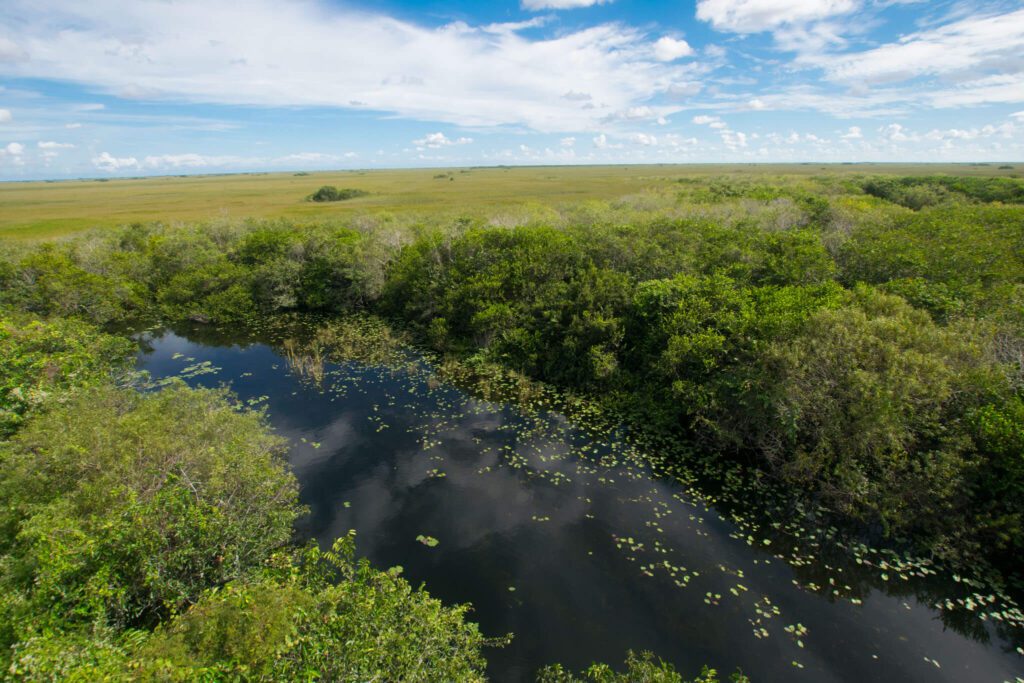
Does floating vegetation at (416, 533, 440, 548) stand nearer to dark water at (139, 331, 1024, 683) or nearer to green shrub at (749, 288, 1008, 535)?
dark water at (139, 331, 1024, 683)

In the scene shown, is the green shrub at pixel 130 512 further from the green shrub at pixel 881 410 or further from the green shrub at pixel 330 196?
the green shrub at pixel 330 196

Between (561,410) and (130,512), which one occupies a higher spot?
(130,512)

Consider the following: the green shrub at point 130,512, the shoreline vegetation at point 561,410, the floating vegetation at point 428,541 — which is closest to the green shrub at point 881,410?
the shoreline vegetation at point 561,410

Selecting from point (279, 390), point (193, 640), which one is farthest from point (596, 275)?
point (193, 640)

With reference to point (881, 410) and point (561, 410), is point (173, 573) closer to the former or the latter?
point (561, 410)

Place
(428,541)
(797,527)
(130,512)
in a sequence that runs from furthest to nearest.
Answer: (797,527) < (428,541) < (130,512)

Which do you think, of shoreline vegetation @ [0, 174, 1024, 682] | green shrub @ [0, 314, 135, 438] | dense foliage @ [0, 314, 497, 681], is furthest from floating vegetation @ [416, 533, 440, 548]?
green shrub @ [0, 314, 135, 438]

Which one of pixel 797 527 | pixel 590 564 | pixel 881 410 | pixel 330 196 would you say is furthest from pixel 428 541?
pixel 330 196
